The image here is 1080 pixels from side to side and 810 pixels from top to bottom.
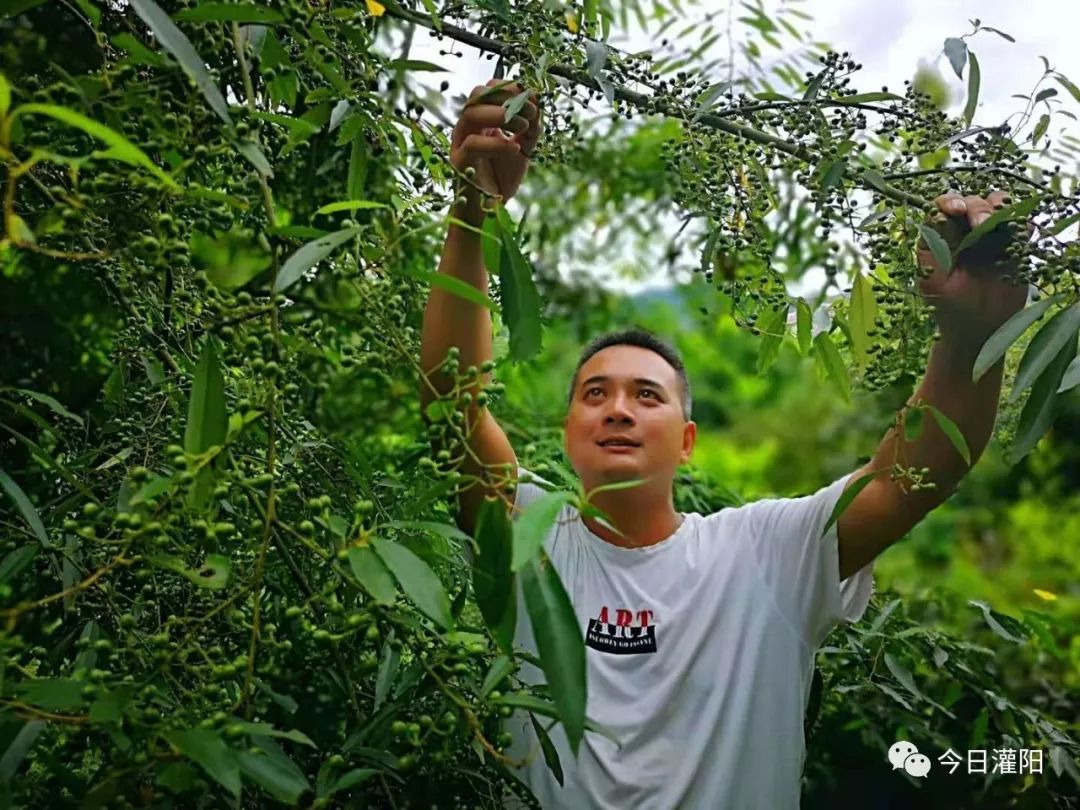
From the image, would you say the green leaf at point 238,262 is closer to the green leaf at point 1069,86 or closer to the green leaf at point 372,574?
the green leaf at point 372,574

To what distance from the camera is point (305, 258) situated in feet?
2.70

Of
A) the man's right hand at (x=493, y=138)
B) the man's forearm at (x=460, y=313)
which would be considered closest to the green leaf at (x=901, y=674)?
the man's forearm at (x=460, y=313)

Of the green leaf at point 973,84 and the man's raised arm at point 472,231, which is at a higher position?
the green leaf at point 973,84

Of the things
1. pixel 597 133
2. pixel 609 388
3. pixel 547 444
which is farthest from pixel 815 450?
pixel 609 388

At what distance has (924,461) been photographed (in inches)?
49.4

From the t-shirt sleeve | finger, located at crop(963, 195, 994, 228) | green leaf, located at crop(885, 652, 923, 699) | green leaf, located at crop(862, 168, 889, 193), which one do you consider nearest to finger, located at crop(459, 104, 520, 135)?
green leaf, located at crop(862, 168, 889, 193)

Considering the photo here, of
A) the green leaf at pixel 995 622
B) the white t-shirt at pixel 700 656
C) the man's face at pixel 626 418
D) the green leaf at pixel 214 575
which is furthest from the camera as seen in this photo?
the green leaf at pixel 995 622

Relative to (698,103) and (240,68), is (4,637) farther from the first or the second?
(698,103)

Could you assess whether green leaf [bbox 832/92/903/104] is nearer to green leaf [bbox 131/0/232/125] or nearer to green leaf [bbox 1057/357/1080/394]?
green leaf [bbox 1057/357/1080/394]

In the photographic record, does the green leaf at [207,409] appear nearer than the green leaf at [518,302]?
Yes

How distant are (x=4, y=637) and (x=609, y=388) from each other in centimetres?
86

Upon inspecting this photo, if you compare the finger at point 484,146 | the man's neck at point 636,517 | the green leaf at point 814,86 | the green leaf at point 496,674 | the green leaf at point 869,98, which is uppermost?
the green leaf at point 814,86

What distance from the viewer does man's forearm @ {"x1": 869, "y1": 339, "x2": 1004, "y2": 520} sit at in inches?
48.0

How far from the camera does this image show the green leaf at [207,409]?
33.4 inches
